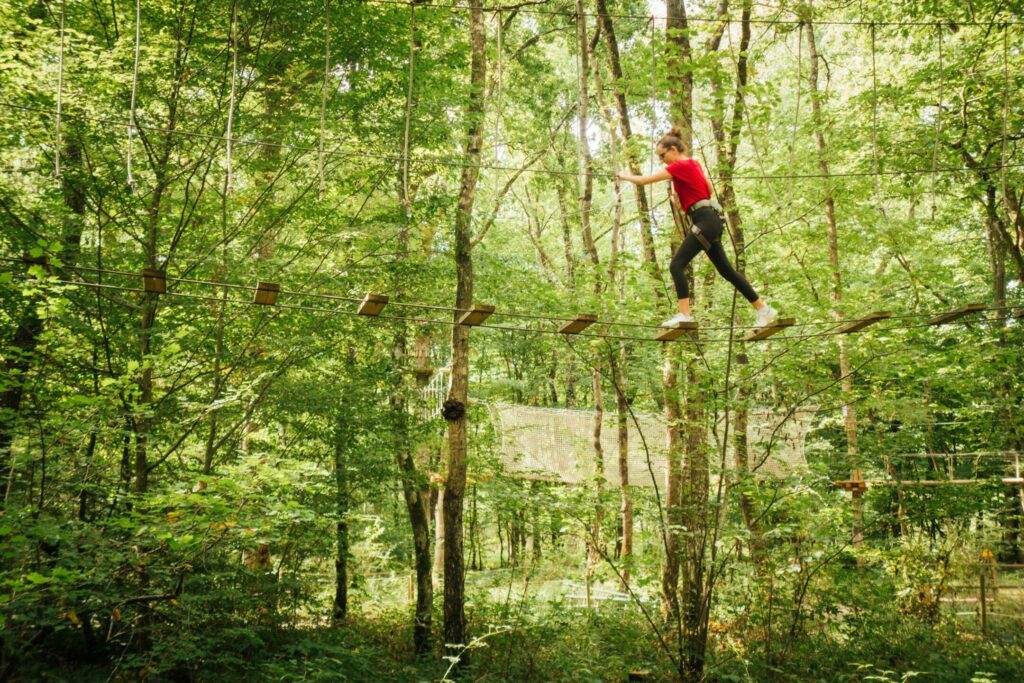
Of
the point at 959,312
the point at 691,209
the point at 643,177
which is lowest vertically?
the point at 959,312

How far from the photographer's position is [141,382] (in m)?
5.43

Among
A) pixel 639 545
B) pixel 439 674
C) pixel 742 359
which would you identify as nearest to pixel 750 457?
pixel 742 359

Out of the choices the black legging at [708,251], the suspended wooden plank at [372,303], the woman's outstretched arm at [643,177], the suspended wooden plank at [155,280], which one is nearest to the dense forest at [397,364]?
the suspended wooden plank at [155,280]

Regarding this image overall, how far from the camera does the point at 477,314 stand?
412cm

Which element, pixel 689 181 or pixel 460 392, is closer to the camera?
pixel 689 181

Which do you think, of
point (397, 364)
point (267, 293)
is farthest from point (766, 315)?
point (397, 364)

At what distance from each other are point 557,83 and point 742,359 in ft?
20.4

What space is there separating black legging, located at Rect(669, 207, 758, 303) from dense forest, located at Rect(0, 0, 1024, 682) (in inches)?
12.7

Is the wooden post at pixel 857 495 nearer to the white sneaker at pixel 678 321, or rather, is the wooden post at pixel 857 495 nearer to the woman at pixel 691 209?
the woman at pixel 691 209

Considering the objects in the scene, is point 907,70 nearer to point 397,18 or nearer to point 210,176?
point 397,18

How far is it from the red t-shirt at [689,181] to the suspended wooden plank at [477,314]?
1427 mm

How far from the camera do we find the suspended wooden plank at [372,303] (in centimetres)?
370

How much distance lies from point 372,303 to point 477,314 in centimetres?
69

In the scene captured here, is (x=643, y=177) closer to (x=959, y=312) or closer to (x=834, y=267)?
(x=959, y=312)
